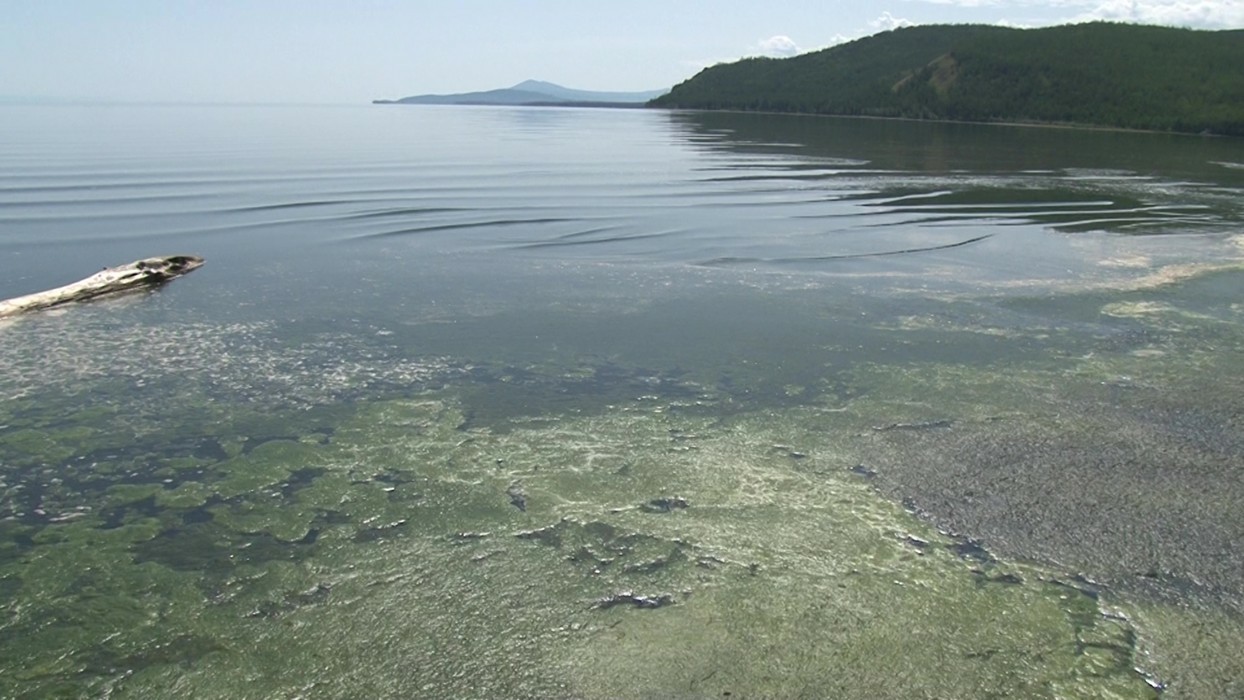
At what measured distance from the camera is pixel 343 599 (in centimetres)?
475

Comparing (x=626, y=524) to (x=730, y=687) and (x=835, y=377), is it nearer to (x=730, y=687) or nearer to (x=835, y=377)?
(x=730, y=687)

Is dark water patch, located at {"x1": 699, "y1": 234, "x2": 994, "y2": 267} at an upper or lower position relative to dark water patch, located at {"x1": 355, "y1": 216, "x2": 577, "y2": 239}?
lower

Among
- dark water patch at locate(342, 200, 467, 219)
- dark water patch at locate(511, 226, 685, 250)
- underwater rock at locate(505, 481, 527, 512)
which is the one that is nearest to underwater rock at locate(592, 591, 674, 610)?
underwater rock at locate(505, 481, 527, 512)

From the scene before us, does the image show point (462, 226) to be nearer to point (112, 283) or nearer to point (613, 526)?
point (112, 283)

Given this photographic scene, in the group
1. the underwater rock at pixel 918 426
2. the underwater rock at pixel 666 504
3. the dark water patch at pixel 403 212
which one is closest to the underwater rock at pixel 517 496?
the underwater rock at pixel 666 504

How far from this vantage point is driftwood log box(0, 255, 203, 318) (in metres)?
9.80

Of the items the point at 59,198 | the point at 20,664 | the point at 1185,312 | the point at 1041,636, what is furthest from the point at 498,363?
the point at 59,198

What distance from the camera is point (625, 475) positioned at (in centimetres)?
621

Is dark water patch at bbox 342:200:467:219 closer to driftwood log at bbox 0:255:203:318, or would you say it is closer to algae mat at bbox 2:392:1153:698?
driftwood log at bbox 0:255:203:318

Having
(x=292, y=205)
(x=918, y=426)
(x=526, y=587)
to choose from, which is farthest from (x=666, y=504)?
(x=292, y=205)

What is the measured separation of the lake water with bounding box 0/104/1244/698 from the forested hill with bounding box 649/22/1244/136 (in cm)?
6503

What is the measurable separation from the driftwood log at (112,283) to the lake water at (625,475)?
248mm

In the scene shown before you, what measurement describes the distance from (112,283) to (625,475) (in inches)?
314

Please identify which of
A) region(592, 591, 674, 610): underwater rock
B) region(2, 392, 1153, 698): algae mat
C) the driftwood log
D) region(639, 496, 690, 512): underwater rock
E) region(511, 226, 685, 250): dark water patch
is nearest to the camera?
region(2, 392, 1153, 698): algae mat
